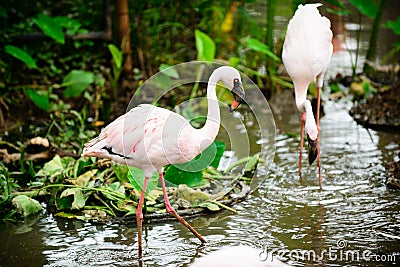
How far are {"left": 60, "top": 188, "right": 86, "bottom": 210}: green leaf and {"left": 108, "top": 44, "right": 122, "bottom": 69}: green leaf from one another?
2.40 meters

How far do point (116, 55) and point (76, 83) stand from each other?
1.79 ft

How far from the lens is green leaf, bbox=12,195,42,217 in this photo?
4715 mm

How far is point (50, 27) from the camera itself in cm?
660

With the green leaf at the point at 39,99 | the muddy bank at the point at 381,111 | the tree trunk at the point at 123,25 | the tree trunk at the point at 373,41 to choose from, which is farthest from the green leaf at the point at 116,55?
the tree trunk at the point at 373,41

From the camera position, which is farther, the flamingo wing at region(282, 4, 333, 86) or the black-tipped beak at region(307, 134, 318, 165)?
the flamingo wing at region(282, 4, 333, 86)

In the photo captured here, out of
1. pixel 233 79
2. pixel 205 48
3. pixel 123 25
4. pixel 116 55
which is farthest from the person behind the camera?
pixel 123 25

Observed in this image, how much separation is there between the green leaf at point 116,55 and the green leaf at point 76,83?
34 centimetres

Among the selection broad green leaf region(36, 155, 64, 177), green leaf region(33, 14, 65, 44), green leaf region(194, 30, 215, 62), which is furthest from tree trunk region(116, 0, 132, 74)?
broad green leaf region(36, 155, 64, 177)

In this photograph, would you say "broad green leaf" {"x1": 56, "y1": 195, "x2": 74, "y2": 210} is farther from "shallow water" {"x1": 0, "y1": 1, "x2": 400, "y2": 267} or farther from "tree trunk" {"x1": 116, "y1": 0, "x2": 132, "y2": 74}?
"tree trunk" {"x1": 116, "y1": 0, "x2": 132, "y2": 74}

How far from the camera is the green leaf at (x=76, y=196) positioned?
15.5ft

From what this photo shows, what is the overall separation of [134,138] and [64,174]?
116 cm

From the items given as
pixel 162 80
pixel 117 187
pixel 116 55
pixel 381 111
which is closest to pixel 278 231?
pixel 117 187

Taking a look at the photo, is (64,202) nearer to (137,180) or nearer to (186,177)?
(137,180)

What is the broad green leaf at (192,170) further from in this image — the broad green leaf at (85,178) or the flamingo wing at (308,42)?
the flamingo wing at (308,42)
